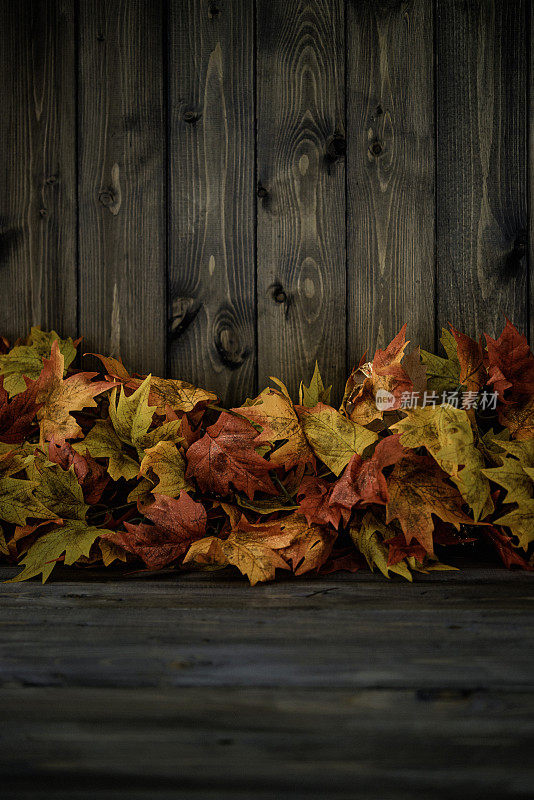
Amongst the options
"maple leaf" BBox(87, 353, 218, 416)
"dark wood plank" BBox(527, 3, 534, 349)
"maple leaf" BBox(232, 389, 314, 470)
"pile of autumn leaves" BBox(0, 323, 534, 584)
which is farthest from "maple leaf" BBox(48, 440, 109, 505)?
"dark wood plank" BBox(527, 3, 534, 349)

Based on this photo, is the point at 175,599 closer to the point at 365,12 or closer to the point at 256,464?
the point at 256,464

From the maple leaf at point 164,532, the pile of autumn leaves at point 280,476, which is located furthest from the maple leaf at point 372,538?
the maple leaf at point 164,532

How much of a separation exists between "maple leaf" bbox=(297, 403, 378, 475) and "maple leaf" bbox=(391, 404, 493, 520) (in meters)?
0.06

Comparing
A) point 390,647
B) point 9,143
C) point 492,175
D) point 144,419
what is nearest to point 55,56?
point 9,143

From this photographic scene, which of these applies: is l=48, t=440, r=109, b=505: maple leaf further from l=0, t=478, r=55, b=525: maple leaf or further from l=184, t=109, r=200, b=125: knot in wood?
l=184, t=109, r=200, b=125: knot in wood

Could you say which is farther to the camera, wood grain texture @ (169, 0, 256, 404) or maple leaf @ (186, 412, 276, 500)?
wood grain texture @ (169, 0, 256, 404)

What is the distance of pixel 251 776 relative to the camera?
0.43 metres

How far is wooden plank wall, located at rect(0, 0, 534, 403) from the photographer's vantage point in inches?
36.2

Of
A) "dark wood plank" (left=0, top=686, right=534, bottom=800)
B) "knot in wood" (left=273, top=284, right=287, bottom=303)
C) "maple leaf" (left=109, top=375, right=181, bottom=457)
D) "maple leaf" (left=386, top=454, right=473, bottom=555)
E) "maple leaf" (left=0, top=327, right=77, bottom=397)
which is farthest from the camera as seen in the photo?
"knot in wood" (left=273, top=284, right=287, bottom=303)

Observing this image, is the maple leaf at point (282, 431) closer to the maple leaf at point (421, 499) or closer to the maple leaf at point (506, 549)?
the maple leaf at point (421, 499)

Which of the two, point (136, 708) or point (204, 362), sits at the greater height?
point (204, 362)

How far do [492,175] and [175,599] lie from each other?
0.95m

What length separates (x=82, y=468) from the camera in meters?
0.72

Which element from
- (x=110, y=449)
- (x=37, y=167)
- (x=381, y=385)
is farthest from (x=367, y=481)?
(x=37, y=167)
